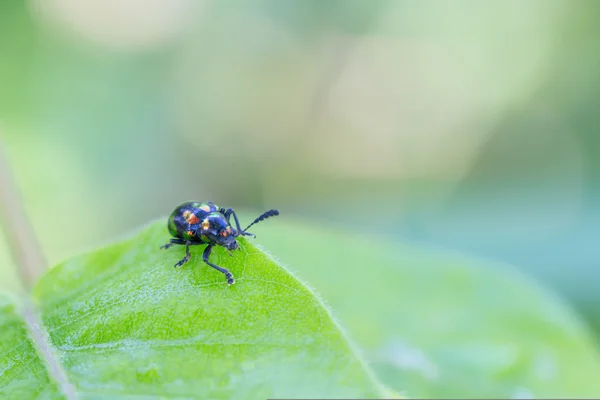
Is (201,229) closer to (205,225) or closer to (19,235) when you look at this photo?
(205,225)

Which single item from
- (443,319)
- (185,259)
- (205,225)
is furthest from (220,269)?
(443,319)

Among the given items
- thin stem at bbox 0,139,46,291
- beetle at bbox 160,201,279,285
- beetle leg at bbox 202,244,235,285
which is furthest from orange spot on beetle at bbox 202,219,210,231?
thin stem at bbox 0,139,46,291

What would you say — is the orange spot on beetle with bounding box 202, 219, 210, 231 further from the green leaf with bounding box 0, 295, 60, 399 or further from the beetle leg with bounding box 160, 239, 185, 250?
the green leaf with bounding box 0, 295, 60, 399

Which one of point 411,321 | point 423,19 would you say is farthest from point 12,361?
point 423,19

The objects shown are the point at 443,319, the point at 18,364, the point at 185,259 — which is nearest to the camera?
the point at 18,364

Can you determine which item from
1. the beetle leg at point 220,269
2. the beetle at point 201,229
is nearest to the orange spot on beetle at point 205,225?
the beetle at point 201,229
